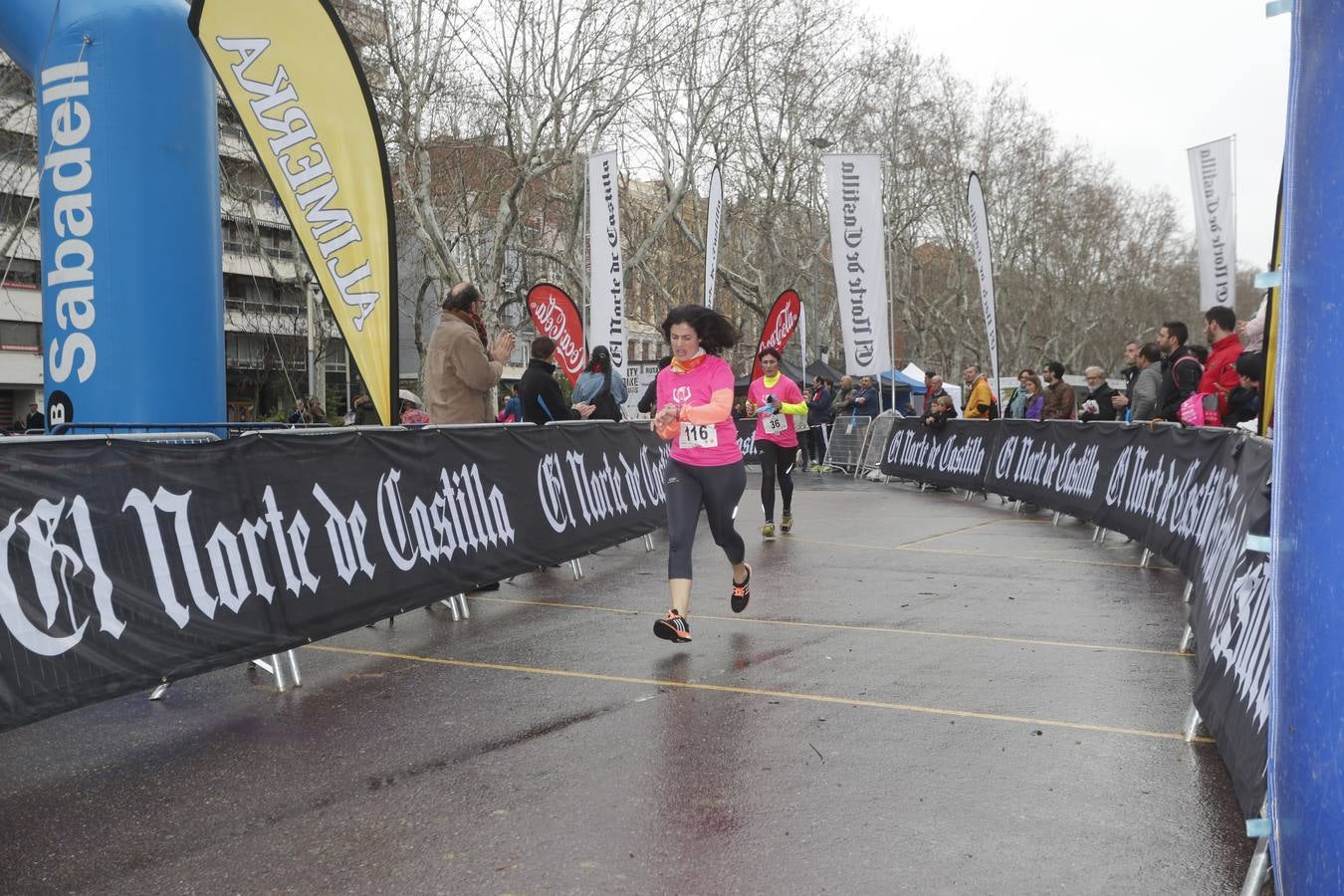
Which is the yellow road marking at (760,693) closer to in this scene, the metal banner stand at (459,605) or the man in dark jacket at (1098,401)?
the metal banner stand at (459,605)

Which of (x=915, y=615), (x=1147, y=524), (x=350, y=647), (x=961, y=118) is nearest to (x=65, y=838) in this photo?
(x=350, y=647)

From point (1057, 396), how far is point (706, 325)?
11.2 metres

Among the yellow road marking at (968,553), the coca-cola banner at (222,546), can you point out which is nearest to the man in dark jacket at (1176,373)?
the yellow road marking at (968,553)

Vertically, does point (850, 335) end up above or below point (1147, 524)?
above

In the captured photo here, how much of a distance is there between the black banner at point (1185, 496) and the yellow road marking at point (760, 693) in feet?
1.24

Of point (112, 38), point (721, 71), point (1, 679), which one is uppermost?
point (721, 71)

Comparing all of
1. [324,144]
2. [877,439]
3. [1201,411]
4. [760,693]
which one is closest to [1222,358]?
[1201,411]

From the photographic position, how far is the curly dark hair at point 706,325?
7.04 m

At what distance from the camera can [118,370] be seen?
8.73 m

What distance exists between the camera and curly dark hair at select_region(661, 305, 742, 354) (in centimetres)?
704

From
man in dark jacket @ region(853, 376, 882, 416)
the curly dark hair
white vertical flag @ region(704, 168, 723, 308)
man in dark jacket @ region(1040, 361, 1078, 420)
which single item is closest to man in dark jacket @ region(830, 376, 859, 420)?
man in dark jacket @ region(853, 376, 882, 416)

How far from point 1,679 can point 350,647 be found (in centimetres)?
275

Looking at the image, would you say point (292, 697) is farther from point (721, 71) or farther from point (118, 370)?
point (721, 71)

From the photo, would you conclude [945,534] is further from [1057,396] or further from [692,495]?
[692,495]
